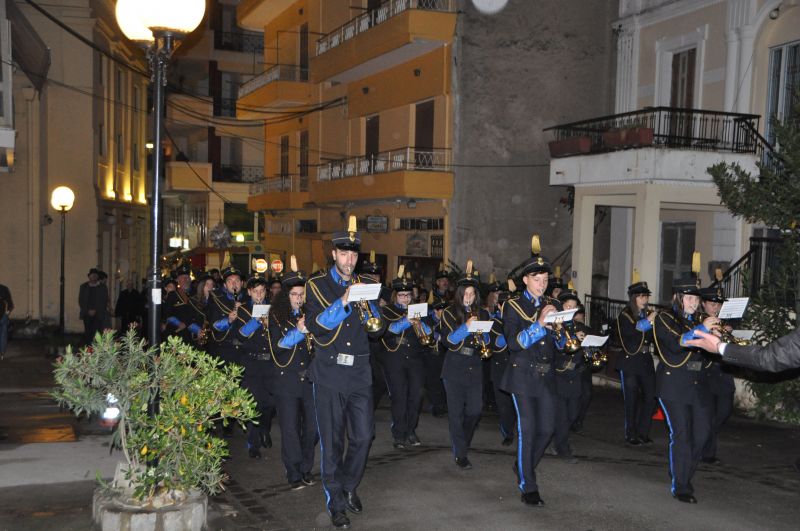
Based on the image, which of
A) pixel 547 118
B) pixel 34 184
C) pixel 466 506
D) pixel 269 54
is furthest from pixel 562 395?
pixel 269 54

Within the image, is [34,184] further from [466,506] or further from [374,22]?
[466,506]

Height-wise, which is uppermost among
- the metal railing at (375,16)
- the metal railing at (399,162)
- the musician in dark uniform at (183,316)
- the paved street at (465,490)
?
the metal railing at (375,16)

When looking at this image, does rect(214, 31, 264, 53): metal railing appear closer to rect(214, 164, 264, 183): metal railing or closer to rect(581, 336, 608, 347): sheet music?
rect(214, 164, 264, 183): metal railing

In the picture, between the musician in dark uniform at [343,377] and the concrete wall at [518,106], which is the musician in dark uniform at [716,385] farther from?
the concrete wall at [518,106]

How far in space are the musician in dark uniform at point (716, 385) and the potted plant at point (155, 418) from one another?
16.2 feet

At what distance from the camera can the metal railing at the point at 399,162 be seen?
21.2 metres

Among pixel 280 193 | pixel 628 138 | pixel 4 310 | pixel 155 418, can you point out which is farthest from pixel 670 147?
pixel 280 193

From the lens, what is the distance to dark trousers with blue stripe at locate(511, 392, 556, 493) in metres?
7.72

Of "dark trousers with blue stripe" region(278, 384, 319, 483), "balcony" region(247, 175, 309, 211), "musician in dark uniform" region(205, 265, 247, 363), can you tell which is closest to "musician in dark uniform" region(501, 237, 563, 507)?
"dark trousers with blue stripe" region(278, 384, 319, 483)

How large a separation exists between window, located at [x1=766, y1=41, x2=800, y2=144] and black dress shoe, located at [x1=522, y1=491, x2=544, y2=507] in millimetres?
11090

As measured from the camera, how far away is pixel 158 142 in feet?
24.4

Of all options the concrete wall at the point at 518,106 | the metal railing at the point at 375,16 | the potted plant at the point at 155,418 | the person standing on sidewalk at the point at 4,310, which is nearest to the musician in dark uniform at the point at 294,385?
the potted plant at the point at 155,418

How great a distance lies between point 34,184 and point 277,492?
17669mm

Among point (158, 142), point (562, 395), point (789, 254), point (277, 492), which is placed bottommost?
point (277, 492)
